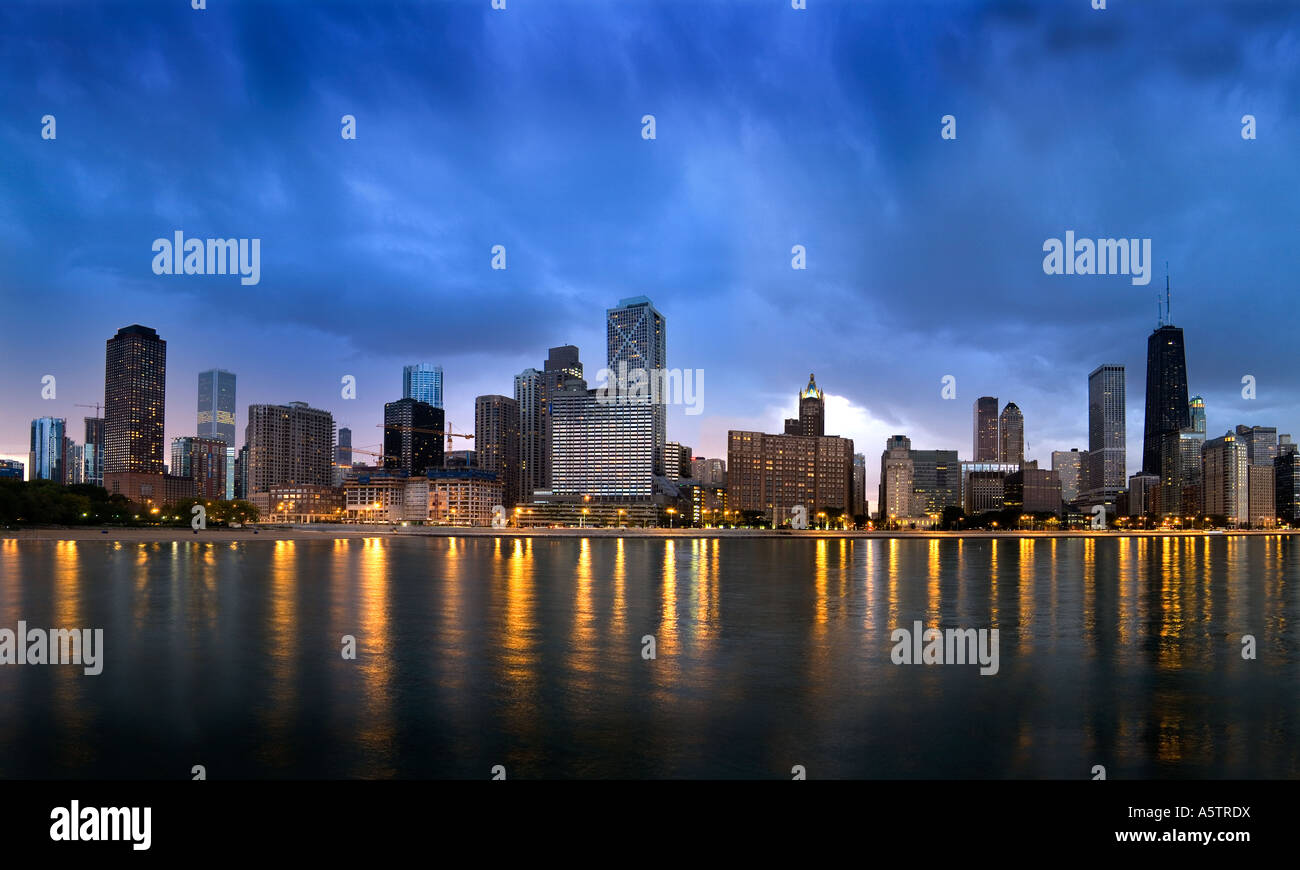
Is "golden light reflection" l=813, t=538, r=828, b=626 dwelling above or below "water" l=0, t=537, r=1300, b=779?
below

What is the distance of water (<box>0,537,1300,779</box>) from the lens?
51.4 feet

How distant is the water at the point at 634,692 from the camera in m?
15.7
